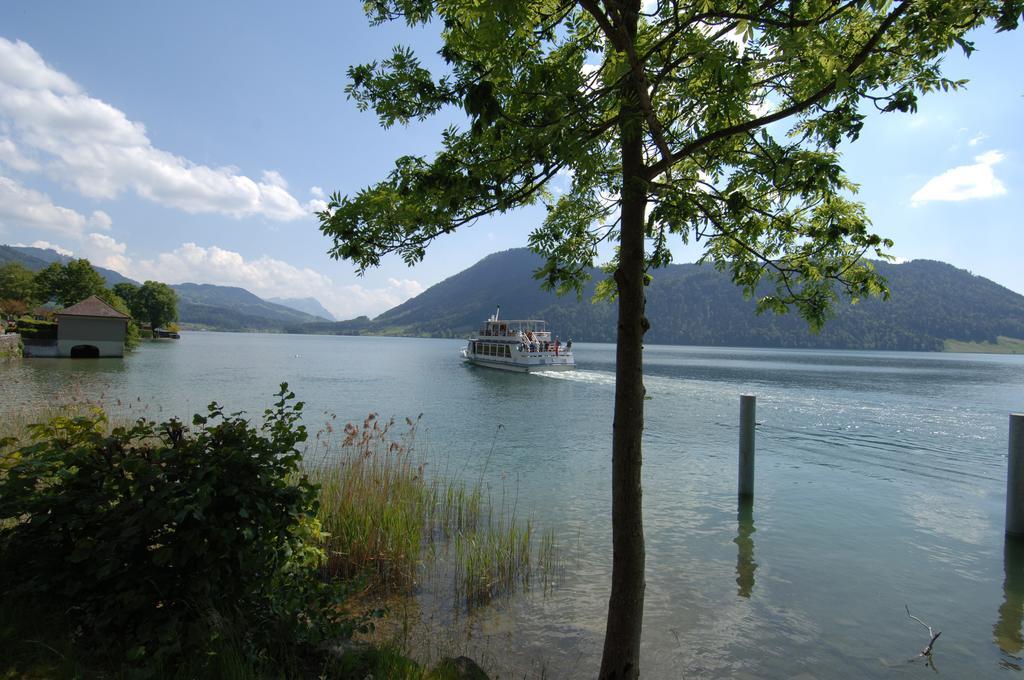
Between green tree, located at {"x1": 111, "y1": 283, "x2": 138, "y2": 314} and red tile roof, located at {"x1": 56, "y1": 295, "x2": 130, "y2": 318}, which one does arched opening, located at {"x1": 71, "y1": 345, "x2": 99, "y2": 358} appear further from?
green tree, located at {"x1": 111, "y1": 283, "x2": 138, "y2": 314}

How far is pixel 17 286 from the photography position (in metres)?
86.0

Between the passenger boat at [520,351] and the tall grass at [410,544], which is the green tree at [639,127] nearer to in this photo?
the tall grass at [410,544]

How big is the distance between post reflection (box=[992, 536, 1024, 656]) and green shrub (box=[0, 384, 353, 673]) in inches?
316

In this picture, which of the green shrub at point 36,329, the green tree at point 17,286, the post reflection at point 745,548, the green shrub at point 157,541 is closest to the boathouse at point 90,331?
the green shrub at point 36,329

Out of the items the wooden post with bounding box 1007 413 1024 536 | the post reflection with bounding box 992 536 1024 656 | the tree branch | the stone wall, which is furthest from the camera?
the stone wall

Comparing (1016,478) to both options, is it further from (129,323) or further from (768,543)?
(129,323)

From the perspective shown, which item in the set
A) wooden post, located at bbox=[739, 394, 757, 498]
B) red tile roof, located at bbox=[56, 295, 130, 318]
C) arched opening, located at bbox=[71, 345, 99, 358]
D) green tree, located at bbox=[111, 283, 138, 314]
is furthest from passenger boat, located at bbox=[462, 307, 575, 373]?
green tree, located at bbox=[111, 283, 138, 314]

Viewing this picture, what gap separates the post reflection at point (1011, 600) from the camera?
665 cm

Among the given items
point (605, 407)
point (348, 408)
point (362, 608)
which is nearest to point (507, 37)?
point (362, 608)

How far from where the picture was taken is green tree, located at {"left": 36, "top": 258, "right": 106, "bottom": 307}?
83.0m

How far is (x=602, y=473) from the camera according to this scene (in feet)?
51.2

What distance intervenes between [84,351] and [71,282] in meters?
32.9

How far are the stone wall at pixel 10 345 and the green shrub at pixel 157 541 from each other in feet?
191

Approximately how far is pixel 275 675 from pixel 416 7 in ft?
15.0
